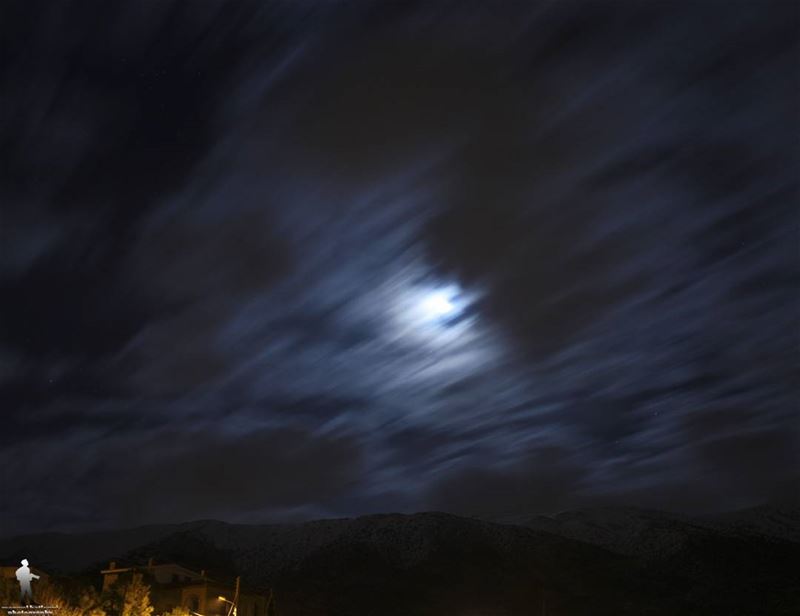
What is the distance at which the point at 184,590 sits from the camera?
2628 inches

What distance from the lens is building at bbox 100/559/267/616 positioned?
65188 mm

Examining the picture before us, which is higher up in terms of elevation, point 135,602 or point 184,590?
point 184,590

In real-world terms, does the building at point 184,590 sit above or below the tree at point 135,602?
above

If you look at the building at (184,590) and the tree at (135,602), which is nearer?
the tree at (135,602)

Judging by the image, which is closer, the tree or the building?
the tree

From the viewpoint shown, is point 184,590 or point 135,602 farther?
point 184,590

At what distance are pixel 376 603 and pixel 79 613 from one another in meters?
164

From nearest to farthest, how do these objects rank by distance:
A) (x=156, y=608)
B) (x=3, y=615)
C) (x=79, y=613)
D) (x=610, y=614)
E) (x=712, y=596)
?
(x=3, y=615), (x=79, y=613), (x=156, y=608), (x=610, y=614), (x=712, y=596)

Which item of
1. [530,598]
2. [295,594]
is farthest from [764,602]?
[295,594]

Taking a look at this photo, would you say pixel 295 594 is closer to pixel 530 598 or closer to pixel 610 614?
pixel 530 598

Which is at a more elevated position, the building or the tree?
the building

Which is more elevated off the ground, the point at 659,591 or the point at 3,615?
the point at 659,591

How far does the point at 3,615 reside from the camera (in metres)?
31.1

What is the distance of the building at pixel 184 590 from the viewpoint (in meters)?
65.2
